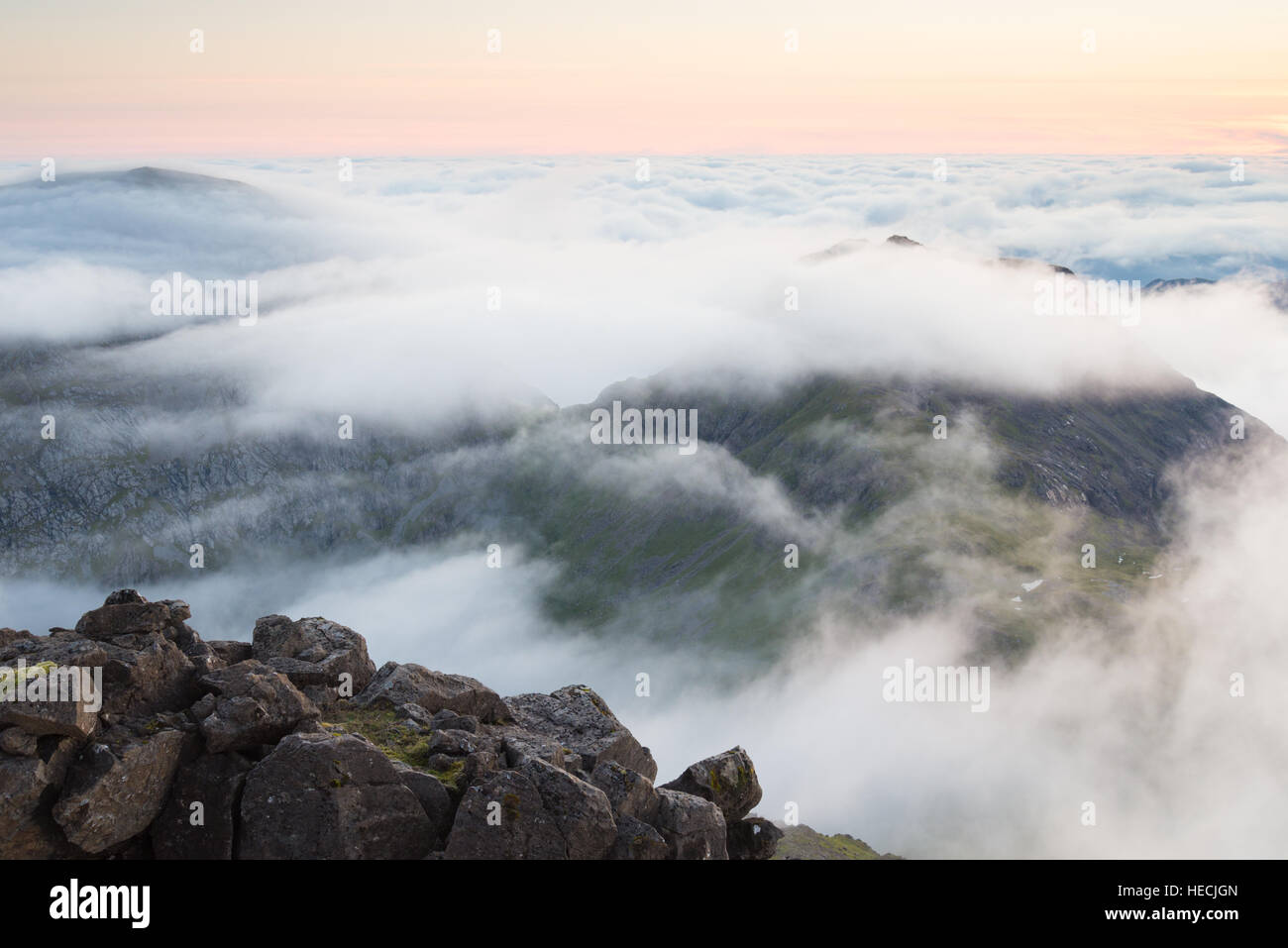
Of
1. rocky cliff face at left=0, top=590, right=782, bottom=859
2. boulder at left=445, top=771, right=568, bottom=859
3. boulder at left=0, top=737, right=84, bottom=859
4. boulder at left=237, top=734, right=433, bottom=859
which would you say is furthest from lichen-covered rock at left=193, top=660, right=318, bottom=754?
boulder at left=445, top=771, right=568, bottom=859

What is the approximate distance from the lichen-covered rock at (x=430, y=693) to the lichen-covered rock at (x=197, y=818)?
9026mm

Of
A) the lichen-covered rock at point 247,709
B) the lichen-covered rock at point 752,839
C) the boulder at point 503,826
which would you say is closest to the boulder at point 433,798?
the boulder at point 503,826

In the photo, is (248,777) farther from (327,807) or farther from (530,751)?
(530,751)

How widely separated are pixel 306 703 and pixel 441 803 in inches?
274

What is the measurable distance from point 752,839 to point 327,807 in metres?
18.6

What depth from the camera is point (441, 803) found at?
33094mm

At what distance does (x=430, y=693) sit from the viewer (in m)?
41.8

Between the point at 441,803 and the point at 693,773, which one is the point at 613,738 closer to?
the point at 693,773

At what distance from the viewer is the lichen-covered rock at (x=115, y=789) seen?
2922 cm

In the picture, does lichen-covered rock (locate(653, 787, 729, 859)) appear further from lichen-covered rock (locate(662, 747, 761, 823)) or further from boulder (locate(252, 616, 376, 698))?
boulder (locate(252, 616, 376, 698))

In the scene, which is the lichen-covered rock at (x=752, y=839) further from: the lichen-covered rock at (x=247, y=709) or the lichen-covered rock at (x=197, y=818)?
the lichen-covered rock at (x=197, y=818)

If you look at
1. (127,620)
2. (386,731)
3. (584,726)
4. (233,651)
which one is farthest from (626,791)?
(127,620)

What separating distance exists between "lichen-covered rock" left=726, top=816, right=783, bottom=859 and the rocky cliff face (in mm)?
4964

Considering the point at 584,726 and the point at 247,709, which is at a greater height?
the point at 247,709
